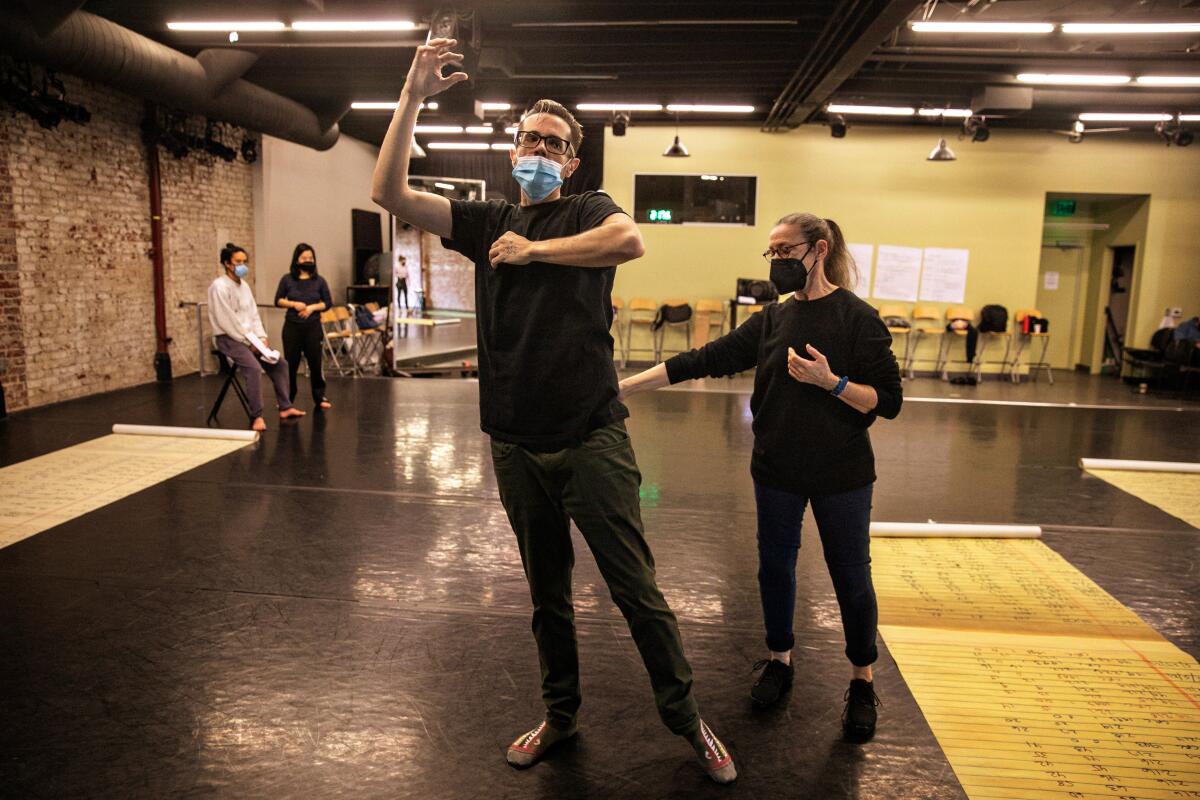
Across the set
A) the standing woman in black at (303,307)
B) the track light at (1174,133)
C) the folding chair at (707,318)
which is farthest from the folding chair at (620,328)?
the track light at (1174,133)

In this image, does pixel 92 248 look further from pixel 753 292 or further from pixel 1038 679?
pixel 1038 679

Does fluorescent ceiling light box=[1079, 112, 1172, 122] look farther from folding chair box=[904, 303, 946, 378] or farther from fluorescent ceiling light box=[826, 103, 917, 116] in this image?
folding chair box=[904, 303, 946, 378]

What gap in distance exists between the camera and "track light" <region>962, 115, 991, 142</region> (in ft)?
36.4

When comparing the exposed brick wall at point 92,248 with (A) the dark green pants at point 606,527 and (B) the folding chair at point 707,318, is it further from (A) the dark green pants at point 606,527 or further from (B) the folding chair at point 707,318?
(A) the dark green pants at point 606,527

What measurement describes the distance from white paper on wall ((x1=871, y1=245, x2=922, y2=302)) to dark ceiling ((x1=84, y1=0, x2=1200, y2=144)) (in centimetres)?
195

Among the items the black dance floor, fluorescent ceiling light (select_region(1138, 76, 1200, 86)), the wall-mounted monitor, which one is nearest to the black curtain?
the wall-mounted monitor

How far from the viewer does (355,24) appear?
763 centimetres

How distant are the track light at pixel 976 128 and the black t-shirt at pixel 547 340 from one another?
35.3 ft

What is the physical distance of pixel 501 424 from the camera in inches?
82.3

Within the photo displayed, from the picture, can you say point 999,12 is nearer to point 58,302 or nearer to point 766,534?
point 766,534

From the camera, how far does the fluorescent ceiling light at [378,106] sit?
1147cm

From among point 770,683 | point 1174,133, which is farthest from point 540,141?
point 1174,133

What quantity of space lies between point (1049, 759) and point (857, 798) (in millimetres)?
622

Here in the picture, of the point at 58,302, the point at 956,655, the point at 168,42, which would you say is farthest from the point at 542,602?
the point at 168,42
